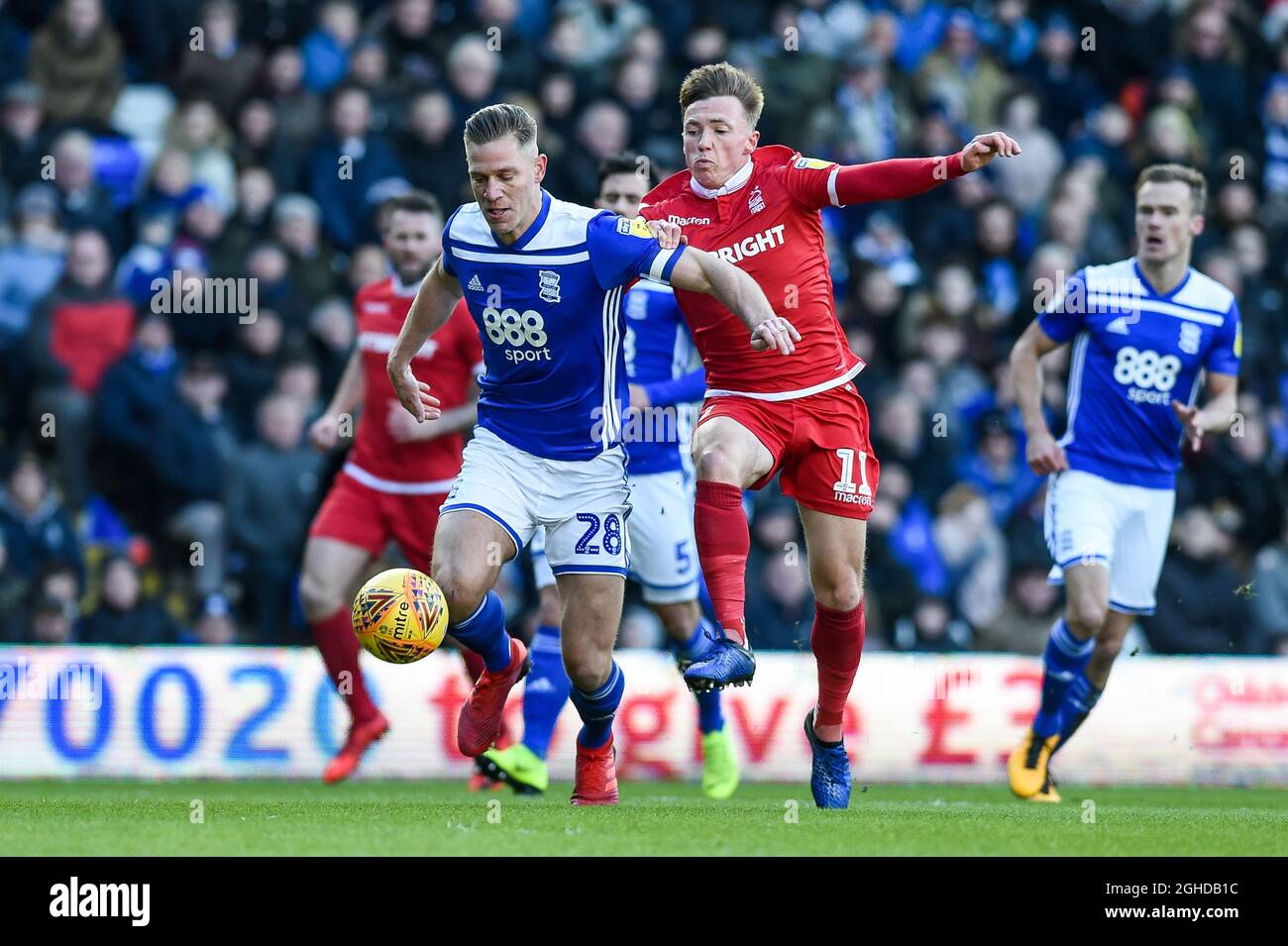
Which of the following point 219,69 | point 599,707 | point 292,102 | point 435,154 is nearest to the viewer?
point 599,707

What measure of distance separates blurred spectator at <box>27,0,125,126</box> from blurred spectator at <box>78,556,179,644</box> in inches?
154

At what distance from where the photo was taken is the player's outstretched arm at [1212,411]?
999 cm

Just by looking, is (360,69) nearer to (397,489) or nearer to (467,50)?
(467,50)

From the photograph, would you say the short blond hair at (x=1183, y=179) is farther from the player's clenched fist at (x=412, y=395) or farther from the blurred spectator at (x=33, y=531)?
the blurred spectator at (x=33, y=531)

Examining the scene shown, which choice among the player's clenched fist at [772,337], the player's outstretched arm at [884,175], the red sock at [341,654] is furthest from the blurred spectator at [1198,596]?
the player's clenched fist at [772,337]

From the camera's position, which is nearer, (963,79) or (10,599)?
(10,599)

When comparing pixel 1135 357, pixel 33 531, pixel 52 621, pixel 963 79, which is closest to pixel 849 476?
pixel 1135 357

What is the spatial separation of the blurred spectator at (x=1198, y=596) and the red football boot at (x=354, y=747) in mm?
6035

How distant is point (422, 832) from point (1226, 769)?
6.84m

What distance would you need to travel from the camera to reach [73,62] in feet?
48.0

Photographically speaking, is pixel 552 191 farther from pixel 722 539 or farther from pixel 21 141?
pixel 722 539

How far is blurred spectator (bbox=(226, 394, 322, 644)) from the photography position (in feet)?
42.3

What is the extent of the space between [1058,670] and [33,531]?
6345mm

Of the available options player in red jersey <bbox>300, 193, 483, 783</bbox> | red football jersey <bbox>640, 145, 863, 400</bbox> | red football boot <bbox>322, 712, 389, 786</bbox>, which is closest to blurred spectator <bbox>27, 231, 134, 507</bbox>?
player in red jersey <bbox>300, 193, 483, 783</bbox>
